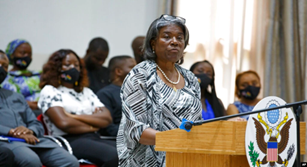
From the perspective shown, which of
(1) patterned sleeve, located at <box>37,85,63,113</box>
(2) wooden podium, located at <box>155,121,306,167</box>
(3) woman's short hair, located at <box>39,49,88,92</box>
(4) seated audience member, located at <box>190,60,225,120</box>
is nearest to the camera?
(2) wooden podium, located at <box>155,121,306,167</box>

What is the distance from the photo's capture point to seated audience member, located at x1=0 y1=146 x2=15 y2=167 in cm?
326

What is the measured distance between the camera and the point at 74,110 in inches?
166

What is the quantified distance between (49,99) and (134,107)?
6.35 ft

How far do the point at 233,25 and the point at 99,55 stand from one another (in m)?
2.21

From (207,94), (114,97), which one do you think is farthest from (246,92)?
(114,97)

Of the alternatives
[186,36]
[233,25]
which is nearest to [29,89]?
[186,36]

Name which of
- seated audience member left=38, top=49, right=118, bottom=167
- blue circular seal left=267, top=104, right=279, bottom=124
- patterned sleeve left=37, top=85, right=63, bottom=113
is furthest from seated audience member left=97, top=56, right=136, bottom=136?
blue circular seal left=267, top=104, right=279, bottom=124

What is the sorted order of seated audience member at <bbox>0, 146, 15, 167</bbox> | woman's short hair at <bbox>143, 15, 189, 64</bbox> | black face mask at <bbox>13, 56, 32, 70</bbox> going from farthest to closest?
1. black face mask at <bbox>13, 56, 32, 70</bbox>
2. seated audience member at <bbox>0, 146, 15, 167</bbox>
3. woman's short hair at <bbox>143, 15, 189, 64</bbox>

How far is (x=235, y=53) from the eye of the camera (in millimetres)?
6477

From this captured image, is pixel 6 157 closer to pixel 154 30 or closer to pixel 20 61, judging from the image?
pixel 154 30

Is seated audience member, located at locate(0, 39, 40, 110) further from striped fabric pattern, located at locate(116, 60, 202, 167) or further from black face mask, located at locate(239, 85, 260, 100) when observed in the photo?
striped fabric pattern, located at locate(116, 60, 202, 167)

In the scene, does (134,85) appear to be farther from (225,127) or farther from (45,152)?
(45,152)

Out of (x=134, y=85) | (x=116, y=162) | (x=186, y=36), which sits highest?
(x=186, y=36)

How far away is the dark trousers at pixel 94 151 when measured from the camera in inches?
152
